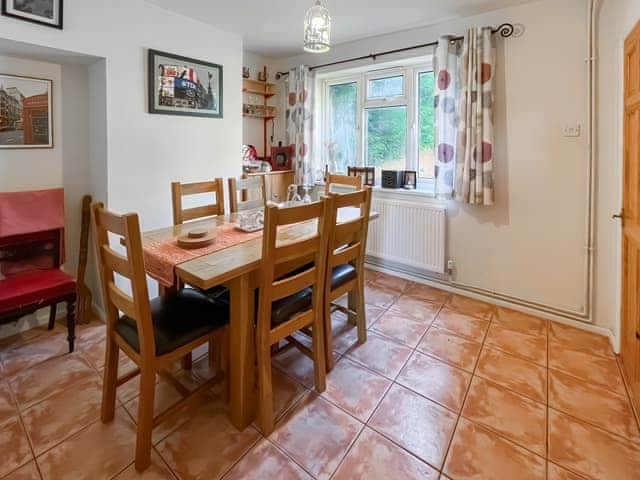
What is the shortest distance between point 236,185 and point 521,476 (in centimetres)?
232

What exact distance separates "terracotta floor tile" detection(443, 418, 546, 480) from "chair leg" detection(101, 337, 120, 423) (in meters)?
1.48

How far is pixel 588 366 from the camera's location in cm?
216

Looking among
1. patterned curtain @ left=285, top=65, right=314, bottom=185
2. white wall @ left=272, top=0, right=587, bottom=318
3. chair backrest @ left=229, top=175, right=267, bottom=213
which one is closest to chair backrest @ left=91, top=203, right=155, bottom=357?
chair backrest @ left=229, top=175, right=267, bottom=213

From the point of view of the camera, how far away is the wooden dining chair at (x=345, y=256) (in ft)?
6.22

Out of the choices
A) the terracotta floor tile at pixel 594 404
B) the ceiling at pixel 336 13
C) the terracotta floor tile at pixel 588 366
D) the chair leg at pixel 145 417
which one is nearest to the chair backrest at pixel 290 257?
the chair leg at pixel 145 417

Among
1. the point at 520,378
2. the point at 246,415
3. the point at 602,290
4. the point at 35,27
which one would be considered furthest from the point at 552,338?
the point at 35,27

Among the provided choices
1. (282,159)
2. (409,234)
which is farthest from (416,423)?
(282,159)

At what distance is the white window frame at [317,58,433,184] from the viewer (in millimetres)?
3463

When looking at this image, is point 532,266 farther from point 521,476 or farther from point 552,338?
point 521,476

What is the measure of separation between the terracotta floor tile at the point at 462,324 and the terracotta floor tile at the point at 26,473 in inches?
93.4

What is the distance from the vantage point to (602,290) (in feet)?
8.36

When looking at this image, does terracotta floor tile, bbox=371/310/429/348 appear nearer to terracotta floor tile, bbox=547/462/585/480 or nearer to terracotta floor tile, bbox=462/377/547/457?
terracotta floor tile, bbox=462/377/547/457

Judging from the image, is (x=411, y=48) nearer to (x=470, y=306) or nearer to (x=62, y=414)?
(x=470, y=306)

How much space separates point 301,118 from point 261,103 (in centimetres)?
61
